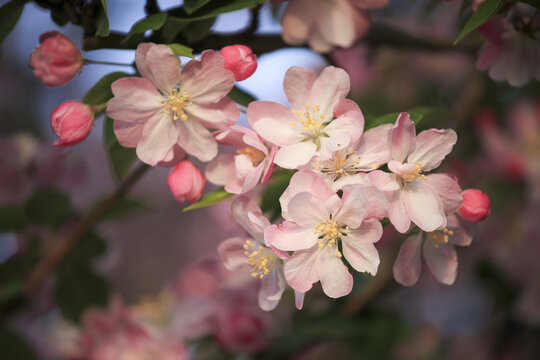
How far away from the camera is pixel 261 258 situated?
56cm

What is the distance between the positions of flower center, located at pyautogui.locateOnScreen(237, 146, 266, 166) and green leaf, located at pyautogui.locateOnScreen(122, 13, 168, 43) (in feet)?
0.50

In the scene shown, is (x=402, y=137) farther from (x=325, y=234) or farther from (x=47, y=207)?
(x=47, y=207)

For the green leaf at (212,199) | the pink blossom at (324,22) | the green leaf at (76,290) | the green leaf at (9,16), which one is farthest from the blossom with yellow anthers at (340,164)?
the green leaf at (76,290)

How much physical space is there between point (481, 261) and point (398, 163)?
0.88 meters

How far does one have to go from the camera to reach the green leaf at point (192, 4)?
565 mm

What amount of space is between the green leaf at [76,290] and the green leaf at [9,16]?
51cm

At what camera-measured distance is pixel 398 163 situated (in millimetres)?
496

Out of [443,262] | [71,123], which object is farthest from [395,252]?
[71,123]

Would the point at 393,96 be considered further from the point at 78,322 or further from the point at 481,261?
the point at 78,322

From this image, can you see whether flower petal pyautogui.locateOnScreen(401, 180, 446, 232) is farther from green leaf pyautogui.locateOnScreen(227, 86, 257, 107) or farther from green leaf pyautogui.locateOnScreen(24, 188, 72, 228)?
green leaf pyautogui.locateOnScreen(24, 188, 72, 228)

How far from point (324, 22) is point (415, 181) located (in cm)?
26

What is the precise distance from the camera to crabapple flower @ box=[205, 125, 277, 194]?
509mm

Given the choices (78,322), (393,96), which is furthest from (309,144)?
(393,96)

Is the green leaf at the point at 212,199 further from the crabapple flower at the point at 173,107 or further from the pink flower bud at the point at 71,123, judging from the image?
the pink flower bud at the point at 71,123
